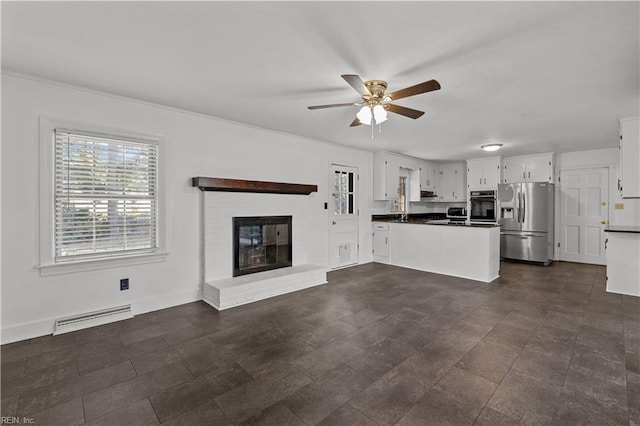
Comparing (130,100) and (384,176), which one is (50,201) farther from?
(384,176)

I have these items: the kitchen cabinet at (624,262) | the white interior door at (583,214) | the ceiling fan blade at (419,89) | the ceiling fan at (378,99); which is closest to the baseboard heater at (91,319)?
the ceiling fan at (378,99)

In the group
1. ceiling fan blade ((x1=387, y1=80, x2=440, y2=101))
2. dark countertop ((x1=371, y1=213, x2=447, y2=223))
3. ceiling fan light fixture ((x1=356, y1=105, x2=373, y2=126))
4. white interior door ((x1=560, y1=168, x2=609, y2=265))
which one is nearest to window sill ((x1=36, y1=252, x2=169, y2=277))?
ceiling fan light fixture ((x1=356, y1=105, x2=373, y2=126))

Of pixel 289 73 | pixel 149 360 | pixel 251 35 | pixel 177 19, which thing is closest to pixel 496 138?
pixel 289 73

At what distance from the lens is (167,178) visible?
3.57 m

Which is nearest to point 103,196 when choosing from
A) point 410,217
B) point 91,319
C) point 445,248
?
point 91,319

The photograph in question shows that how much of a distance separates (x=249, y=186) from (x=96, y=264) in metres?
1.93

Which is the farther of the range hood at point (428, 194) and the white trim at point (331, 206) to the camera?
the range hood at point (428, 194)

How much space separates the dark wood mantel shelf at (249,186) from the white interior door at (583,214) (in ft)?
18.5

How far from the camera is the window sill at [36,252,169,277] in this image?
285 cm

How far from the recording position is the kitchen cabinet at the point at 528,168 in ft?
20.6

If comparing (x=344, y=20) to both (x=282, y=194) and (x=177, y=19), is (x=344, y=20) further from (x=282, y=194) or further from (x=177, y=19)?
(x=282, y=194)

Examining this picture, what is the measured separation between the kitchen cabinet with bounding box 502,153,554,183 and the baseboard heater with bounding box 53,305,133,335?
764 cm

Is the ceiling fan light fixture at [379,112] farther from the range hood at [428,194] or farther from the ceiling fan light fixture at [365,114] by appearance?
the range hood at [428,194]

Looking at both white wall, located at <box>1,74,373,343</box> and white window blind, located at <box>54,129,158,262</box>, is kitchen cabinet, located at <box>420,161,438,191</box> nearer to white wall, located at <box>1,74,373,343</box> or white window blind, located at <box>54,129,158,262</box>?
white wall, located at <box>1,74,373,343</box>
